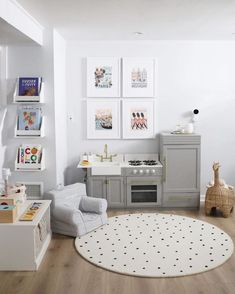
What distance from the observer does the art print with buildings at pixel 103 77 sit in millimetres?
5840

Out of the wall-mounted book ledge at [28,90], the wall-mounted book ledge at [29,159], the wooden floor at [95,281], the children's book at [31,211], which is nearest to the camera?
the wooden floor at [95,281]

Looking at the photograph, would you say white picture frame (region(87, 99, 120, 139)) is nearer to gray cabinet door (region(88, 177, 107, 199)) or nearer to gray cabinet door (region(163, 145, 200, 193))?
gray cabinet door (region(88, 177, 107, 199))

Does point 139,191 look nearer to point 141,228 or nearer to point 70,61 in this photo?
point 141,228

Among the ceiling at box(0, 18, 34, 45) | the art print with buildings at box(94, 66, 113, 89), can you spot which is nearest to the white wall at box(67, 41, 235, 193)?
the art print with buildings at box(94, 66, 113, 89)

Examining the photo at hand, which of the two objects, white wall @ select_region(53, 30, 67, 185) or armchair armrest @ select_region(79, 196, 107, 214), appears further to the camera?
white wall @ select_region(53, 30, 67, 185)

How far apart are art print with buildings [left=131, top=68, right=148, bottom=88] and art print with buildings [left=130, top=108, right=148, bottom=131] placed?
14.5 inches

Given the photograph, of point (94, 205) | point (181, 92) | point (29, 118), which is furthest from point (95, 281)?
point (181, 92)

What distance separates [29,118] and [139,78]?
1.88 m

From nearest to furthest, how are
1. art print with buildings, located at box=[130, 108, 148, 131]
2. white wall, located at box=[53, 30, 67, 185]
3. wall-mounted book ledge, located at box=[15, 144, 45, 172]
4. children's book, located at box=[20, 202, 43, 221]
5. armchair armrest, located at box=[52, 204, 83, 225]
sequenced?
children's book, located at box=[20, 202, 43, 221] → armchair armrest, located at box=[52, 204, 83, 225] → wall-mounted book ledge, located at box=[15, 144, 45, 172] → white wall, located at box=[53, 30, 67, 185] → art print with buildings, located at box=[130, 108, 148, 131]

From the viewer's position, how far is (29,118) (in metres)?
4.87

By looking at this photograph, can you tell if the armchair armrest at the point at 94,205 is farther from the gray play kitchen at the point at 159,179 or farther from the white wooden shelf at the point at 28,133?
the white wooden shelf at the point at 28,133

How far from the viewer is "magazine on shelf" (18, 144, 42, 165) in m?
4.88

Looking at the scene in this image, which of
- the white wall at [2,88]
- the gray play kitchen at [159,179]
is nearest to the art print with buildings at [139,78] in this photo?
the gray play kitchen at [159,179]

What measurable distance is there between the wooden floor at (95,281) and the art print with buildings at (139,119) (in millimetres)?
2610
